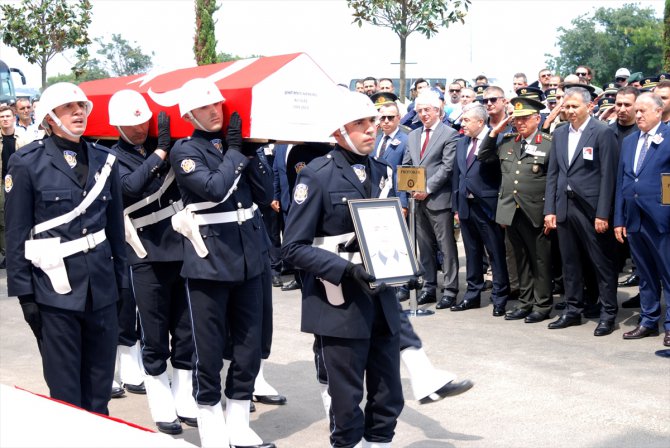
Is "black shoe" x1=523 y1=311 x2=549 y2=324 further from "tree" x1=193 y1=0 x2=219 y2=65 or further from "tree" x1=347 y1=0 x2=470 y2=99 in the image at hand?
"tree" x1=193 y1=0 x2=219 y2=65

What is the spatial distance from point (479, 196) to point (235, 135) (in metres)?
Result: 4.63

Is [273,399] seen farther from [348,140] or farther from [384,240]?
[348,140]

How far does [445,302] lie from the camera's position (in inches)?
404

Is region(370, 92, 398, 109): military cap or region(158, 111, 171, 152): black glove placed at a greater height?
region(370, 92, 398, 109): military cap

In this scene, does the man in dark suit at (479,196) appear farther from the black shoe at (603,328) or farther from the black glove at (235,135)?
the black glove at (235,135)

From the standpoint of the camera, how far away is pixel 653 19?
6456 cm

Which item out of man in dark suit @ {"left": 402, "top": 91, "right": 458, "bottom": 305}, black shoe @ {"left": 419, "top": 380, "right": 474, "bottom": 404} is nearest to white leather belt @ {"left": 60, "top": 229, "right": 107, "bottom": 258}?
black shoe @ {"left": 419, "top": 380, "right": 474, "bottom": 404}

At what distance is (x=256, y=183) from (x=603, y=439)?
107 inches

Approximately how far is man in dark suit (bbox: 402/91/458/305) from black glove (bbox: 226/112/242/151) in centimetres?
460

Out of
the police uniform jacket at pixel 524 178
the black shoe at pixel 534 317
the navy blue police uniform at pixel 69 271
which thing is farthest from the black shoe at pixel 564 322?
the navy blue police uniform at pixel 69 271

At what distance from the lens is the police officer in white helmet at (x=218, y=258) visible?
5.66m

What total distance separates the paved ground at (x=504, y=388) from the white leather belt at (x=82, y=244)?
171 centimetres

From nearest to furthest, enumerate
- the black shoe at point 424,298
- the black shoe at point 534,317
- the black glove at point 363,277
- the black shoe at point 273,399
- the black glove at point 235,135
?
the black glove at point 363,277 < the black glove at point 235,135 < the black shoe at point 273,399 < the black shoe at point 534,317 < the black shoe at point 424,298

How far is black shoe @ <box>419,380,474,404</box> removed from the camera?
17.7ft
